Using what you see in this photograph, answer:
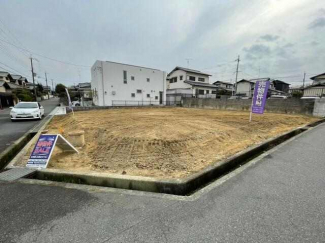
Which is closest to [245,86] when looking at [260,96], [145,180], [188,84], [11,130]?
[188,84]

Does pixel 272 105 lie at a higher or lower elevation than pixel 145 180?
higher

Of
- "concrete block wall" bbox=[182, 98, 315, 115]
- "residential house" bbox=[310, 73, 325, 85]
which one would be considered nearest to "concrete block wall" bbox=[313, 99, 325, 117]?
"concrete block wall" bbox=[182, 98, 315, 115]

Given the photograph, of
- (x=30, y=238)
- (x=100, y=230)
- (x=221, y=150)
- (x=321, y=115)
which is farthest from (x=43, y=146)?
(x=321, y=115)

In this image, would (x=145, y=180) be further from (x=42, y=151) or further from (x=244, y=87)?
(x=244, y=87)

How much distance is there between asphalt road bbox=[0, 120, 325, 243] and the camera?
169 centimetres

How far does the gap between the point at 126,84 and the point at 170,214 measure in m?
22.5

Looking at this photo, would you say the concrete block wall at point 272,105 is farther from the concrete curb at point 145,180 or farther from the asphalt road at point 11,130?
the asphalt road at point 11,130

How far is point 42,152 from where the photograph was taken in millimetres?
3340

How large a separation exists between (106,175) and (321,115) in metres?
14.9

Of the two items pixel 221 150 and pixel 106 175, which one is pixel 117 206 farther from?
pixel 221 150

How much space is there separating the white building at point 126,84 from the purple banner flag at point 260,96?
59.0 feet

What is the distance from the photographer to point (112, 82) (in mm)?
21609

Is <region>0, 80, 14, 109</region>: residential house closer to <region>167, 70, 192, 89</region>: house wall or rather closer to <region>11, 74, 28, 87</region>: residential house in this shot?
<region>11, 74, 28, 87</region>: residential house

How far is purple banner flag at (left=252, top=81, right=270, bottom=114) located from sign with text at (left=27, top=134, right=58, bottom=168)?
8424 mm
